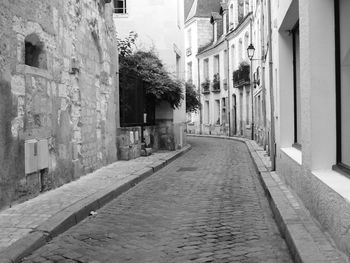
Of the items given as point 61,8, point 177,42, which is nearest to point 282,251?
point 61,8

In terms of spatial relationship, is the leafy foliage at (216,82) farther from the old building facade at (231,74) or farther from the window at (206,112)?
the window at (206,112)

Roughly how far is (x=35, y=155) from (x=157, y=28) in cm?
1245

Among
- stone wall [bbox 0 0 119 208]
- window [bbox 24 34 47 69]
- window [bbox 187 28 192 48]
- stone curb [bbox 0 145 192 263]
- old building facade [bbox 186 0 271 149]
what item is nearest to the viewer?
stone curb [bbox 0 145 192 263]

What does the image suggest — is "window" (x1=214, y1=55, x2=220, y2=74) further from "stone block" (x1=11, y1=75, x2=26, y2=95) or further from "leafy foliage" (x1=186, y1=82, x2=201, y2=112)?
"stone block" (x1=11, y1=75, x2=26, y2=95)

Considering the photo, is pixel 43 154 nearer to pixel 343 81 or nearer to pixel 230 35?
pixel 343 81

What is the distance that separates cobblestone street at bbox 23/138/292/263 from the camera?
4781 mm

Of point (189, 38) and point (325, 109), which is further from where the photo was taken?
point (189, 38)

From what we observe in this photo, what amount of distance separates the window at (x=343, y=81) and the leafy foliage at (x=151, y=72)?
1086cm

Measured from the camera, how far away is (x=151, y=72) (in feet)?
56.4

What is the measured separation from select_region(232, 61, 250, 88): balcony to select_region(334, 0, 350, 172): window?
22709 mm

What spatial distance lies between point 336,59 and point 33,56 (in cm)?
478

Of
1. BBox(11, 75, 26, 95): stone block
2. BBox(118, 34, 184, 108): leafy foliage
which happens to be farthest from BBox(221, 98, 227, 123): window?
BBox(11, 75, 26, 95): stone block

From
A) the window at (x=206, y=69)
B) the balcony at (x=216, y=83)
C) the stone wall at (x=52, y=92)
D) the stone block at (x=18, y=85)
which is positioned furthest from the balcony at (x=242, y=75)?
the stone block at (x=18, y=85)

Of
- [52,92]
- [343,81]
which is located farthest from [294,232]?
[52,92]
